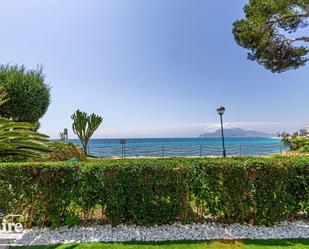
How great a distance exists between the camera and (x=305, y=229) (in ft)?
11.8

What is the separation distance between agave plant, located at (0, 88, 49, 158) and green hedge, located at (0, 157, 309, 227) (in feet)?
1.11

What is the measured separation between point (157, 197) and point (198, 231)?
0.86 metres

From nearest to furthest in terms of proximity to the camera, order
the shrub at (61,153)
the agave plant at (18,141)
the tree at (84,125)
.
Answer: the agave plant at (18,141), the shrub at (61,153), the tree at (84,125)

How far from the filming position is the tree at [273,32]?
8750 millimetres

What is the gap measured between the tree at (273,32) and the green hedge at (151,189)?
7.54 m

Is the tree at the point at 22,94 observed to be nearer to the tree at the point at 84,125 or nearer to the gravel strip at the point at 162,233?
the tree at the point at 84,125

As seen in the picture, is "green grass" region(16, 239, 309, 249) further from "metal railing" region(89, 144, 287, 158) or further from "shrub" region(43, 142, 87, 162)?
"metal railing" region(89, 144, 287, 158)

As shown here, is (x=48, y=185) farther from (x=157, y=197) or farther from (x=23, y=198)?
(x=157, y=197)

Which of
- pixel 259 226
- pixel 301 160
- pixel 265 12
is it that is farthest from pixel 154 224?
pixel 265 12

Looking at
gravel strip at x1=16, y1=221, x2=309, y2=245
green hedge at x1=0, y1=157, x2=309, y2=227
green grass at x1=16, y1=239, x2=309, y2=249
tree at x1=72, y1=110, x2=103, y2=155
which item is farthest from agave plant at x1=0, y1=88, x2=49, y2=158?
tree at x1=72, y1=110, x2=103, y2=155

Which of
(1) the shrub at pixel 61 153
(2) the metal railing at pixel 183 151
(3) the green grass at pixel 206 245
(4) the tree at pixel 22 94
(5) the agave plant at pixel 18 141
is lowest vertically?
(3) the green grass at pixel 206 245

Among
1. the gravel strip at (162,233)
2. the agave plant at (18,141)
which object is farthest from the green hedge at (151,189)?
the agave plant at (18,141)

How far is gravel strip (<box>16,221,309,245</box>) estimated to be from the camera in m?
3.37

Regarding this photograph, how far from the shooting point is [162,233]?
3537 mm
